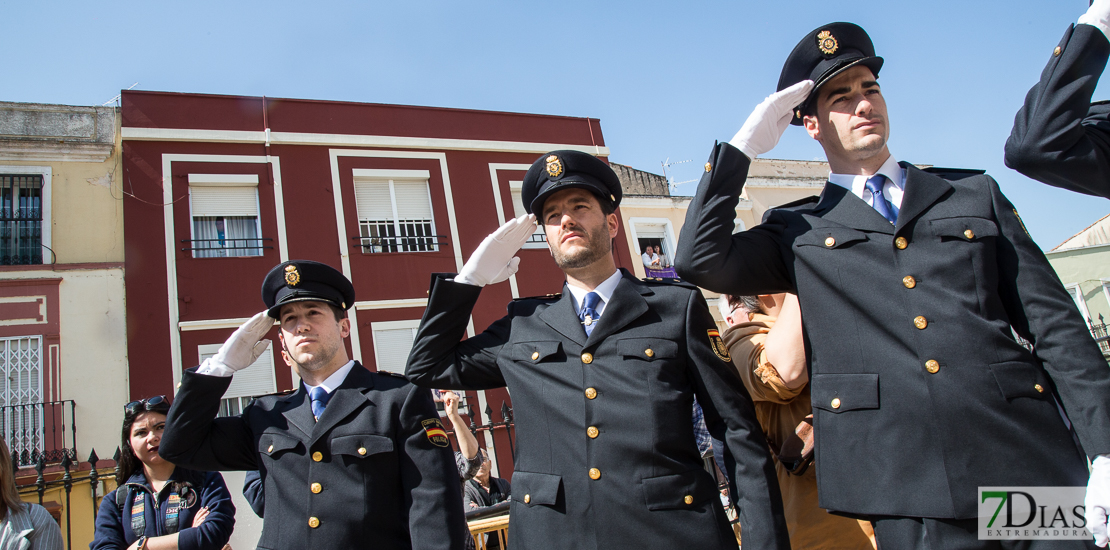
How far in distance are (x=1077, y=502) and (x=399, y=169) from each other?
15.9 meters

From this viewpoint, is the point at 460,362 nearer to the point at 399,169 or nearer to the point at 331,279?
the point at 331,279

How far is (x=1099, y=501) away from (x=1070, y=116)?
1.16 m

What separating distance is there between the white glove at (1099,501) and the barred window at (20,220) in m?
15.9

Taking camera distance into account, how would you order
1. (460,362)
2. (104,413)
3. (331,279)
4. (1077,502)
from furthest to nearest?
(104,413) < (331,279) < (460,362) < (1077,502)

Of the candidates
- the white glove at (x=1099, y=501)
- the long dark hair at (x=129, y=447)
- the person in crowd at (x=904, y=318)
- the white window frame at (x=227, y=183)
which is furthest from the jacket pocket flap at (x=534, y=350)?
the white window frame at (x=227, y=183)

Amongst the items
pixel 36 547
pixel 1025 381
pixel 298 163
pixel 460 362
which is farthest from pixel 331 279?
pixel 298 163

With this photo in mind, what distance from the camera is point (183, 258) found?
1380 cm

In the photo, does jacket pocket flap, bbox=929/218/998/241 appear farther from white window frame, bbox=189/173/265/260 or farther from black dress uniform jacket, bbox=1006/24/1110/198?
white window frame, bbox=189/173/265/260

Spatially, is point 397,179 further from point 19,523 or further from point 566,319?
point 566,319

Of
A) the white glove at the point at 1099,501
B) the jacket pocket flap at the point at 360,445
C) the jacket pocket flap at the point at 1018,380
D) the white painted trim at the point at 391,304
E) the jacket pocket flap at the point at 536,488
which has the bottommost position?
the white glove at the point at 1099,501

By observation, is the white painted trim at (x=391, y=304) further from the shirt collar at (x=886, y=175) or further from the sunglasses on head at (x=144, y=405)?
the shirt collar at (x=886, y=175)

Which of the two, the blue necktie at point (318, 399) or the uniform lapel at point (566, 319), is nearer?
the uniform lapel at point (566, 319)

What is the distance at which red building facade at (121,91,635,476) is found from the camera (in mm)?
13461

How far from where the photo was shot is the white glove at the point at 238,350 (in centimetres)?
347
